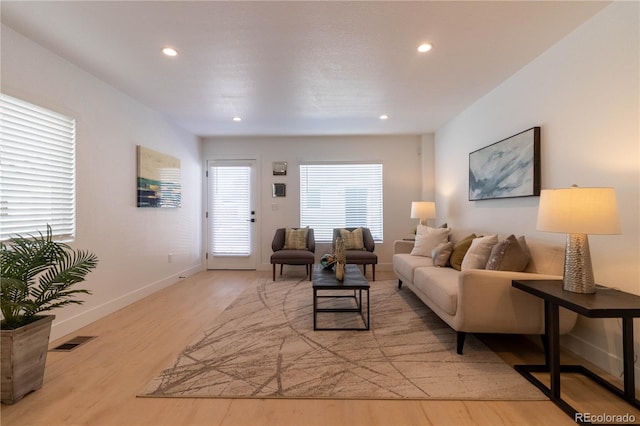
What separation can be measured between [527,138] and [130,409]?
3.63 metres

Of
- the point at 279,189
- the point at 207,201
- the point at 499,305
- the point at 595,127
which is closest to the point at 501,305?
the point at 499,305

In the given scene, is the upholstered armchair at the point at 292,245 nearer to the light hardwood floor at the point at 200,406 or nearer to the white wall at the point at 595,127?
the light hardwood floor at the point at 200,406

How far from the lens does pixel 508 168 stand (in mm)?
A: 2896

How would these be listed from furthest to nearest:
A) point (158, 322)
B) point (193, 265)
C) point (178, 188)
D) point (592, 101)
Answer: point (193, 265), point (178, 188), point (158, 322), point (592, 101)

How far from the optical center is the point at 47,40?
2.27 m

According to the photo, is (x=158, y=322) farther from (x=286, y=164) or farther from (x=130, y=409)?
(x=286, y=164)

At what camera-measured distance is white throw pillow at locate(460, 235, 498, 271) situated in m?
2.48

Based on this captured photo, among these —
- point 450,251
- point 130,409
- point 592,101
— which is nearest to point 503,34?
point 592,101

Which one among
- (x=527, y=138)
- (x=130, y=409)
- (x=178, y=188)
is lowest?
(x=130, y=409)

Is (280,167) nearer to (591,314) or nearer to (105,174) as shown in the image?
(105,174)

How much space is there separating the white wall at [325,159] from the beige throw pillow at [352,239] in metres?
0.61

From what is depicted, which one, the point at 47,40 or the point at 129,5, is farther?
the point at 47,40

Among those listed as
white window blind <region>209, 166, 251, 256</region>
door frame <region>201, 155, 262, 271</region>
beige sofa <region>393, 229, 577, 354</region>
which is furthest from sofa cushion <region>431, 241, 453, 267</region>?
white window blind <region>209, 166, 251, 256</region>

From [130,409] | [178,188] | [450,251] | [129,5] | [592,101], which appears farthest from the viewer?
[178,188]
